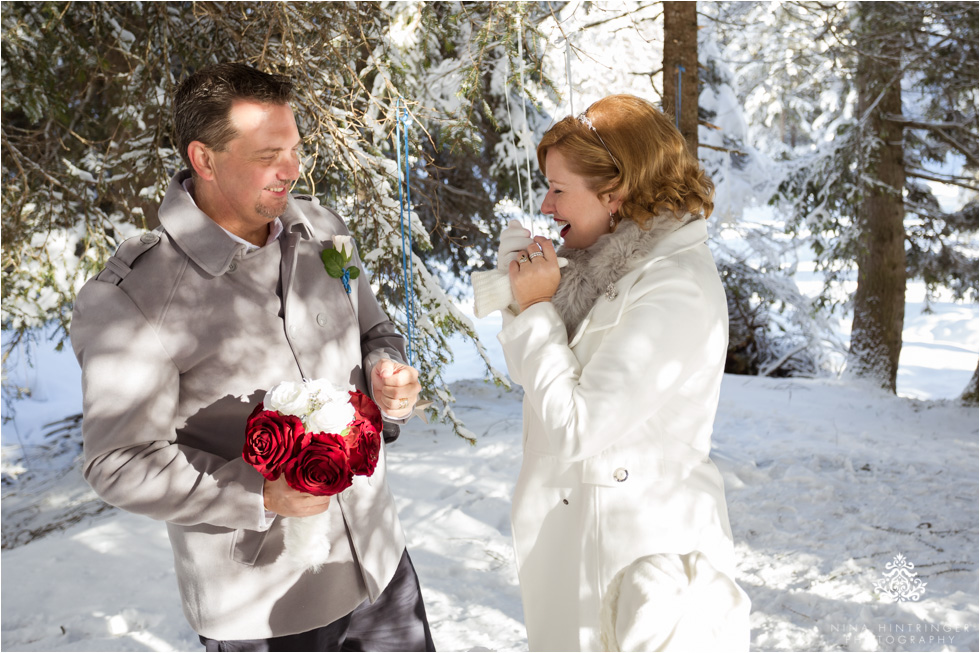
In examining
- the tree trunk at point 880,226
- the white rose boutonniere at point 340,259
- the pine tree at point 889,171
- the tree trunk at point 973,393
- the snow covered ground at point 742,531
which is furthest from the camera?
the tree trunk at point 880,226

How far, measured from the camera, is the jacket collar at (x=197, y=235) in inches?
76.8

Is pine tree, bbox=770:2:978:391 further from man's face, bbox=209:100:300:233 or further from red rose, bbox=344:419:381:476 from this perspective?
red rose, bbox=344:419:381:476

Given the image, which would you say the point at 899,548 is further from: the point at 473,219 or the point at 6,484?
the point at 6,484

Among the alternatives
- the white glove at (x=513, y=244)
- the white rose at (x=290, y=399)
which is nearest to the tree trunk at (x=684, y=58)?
the white glove at (x=513, y=244)

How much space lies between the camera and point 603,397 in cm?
178

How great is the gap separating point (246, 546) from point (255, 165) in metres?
1.04

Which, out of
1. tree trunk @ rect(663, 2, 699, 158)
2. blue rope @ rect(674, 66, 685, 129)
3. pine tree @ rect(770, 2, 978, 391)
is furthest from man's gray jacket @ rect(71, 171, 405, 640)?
pine tree @ rect(770, 2, 978, 391)

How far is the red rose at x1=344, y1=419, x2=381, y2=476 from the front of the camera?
1.81 meters

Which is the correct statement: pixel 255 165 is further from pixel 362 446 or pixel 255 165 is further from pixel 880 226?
pixel 880 226

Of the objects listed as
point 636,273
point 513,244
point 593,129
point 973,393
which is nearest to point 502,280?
point 513,244

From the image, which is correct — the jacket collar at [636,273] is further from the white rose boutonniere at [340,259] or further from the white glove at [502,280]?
the white rose boutonniere at [340,259]

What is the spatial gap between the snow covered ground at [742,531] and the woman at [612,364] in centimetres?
171

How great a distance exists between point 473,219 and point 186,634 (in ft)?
16.0

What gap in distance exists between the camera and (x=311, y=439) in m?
1.77
